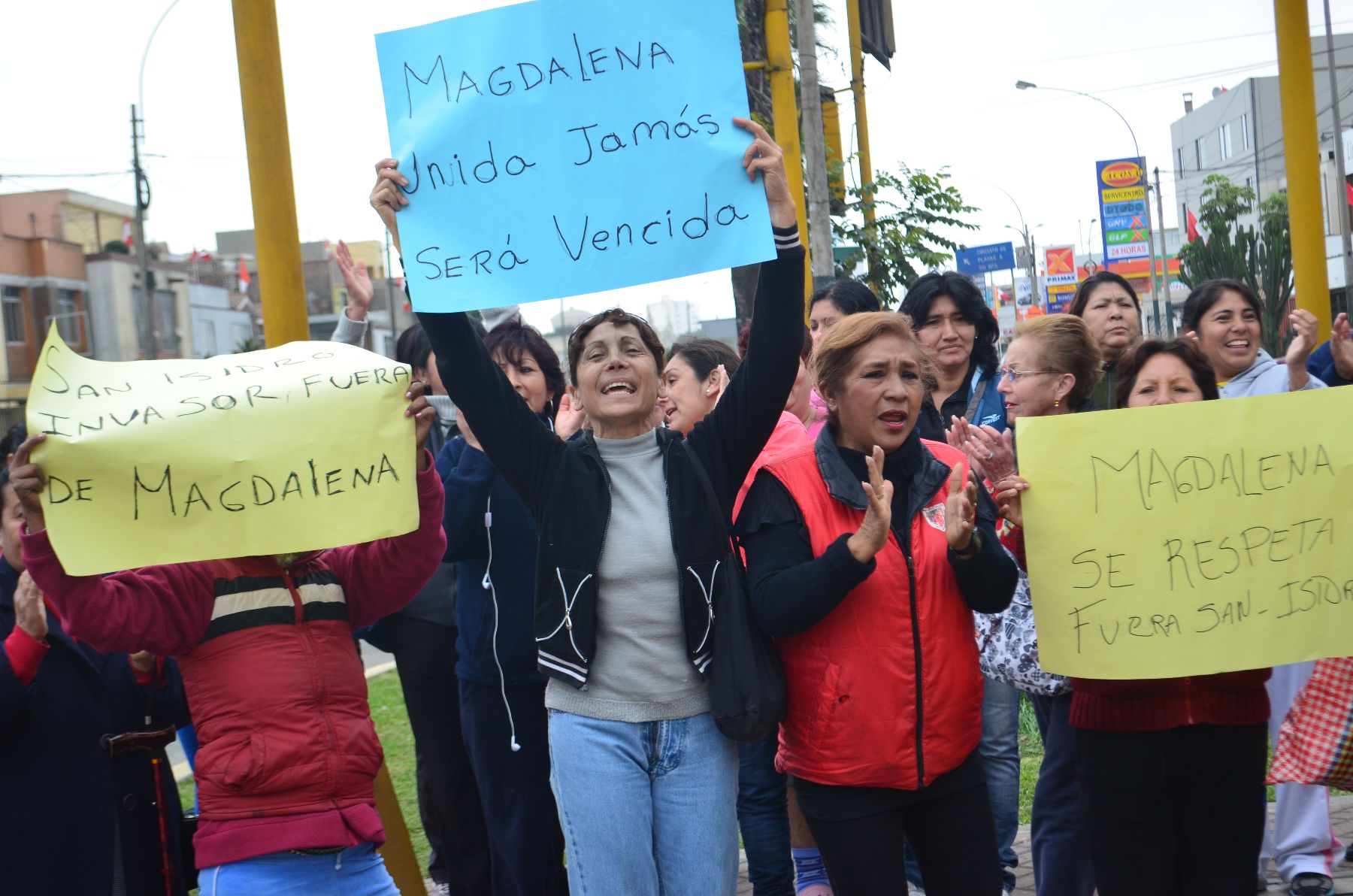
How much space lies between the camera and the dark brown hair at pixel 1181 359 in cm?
348

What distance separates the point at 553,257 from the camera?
310cm

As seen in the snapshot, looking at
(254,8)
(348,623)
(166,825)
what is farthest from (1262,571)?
(254,8)

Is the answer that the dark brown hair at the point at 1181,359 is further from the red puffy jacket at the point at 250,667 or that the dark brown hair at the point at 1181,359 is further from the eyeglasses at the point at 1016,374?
the red puffy jacket at the point at 250,667

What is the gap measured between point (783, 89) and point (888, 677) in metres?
5.63

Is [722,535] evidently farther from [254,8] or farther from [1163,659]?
[254,8]

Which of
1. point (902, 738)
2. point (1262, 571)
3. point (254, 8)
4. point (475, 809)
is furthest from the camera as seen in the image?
point (475, 809)

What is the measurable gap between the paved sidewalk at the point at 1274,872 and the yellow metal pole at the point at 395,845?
129 centimetres

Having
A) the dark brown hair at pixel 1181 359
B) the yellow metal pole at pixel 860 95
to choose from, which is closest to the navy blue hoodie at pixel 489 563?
the dark brown hair at pixel 1181 359

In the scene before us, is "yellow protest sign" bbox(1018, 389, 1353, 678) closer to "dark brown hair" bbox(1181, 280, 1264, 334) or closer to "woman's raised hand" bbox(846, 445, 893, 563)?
"woman's raised hand" bbox(846, 445, 893, 563)

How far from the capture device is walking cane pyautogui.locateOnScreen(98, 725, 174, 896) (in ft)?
11.1

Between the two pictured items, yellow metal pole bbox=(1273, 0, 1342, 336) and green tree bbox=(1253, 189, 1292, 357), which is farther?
green tree bbox=(1253, 189, 1292, 357)

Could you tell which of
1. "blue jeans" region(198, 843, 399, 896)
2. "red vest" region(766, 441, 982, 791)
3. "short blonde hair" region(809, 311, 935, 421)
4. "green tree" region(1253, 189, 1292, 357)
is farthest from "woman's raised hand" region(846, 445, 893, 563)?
"green tree" region(1253, 189, 1292, 357)

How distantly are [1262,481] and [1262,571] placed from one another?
23 cm

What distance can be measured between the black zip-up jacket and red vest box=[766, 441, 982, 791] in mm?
264
